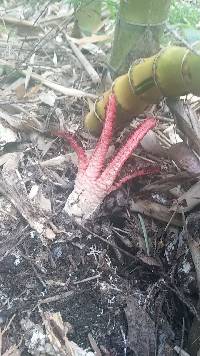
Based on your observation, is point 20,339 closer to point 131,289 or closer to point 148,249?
point 131,289

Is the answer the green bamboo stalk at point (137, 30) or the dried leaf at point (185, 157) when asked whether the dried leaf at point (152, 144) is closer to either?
the dried leaf at point (185, 157)

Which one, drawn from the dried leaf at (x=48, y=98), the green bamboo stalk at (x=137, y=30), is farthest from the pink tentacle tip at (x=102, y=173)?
the dried leaf at (x=48, y=98)

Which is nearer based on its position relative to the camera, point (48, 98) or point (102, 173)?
point (102, 173)

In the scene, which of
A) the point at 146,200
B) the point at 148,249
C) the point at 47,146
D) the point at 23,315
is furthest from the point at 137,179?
the point at 23,315

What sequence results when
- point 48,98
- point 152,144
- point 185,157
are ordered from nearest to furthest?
point 185,157, point 152,144, point 48,98

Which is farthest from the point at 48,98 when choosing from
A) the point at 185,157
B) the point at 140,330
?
the point at 140,330

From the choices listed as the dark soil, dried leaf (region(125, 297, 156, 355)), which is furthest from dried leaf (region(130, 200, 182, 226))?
dried leaf (region(125, 297, 156, 355))

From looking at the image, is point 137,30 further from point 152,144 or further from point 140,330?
point 140,330

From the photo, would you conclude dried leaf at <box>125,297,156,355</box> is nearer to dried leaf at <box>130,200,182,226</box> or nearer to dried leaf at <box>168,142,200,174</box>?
dried leaf at <box>130,200,182,226</box>
